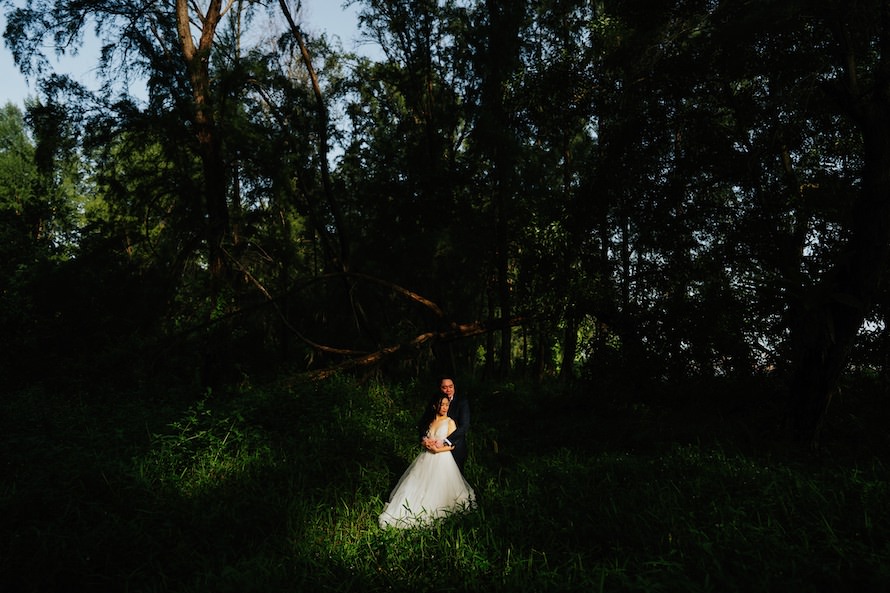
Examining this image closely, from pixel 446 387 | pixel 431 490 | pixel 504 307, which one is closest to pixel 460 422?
pixel 446 387

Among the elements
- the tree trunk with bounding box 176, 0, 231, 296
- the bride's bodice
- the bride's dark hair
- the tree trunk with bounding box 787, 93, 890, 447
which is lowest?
the bride's bodice

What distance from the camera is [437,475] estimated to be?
5.87 m

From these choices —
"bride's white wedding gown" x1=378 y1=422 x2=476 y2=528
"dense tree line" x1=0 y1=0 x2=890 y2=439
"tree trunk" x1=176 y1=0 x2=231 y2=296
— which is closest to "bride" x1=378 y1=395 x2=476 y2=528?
"bride's white wedding gown" x1=378 y1=422 x2=476 y2=528

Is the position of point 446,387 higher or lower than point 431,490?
higher

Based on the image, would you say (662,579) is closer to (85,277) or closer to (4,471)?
(4,471)

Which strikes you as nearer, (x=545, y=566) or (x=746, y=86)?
(x=545, y=566)

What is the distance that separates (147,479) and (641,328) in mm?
7779

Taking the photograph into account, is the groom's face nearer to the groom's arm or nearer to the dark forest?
the groom's arm

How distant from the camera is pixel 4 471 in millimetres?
6504

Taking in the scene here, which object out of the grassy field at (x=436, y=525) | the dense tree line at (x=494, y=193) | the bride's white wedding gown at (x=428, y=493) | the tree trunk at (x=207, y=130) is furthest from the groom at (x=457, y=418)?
the tree trunk at (x=207, y=130)

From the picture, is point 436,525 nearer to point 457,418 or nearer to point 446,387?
point 457,418

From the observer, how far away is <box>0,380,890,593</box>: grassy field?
4.24 m

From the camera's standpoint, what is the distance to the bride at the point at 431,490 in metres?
5.68

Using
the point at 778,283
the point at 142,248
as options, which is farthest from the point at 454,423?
the point at 142,248
